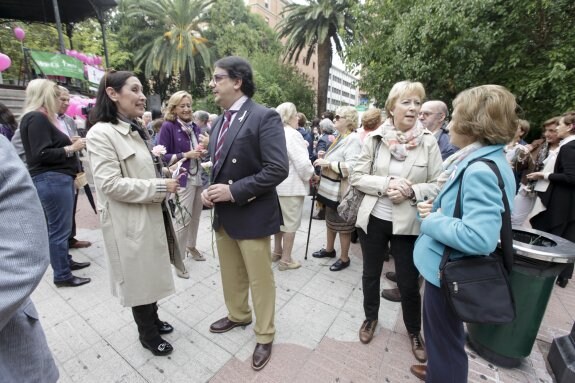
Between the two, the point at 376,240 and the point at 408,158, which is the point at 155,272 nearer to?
the point at 376,240

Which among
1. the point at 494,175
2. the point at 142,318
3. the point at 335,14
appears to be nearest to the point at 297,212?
the point at 142,318

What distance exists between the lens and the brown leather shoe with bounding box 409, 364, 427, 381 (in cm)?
215

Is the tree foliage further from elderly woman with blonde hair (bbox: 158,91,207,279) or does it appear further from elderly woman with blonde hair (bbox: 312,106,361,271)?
elderly woman with blonde hair (bbox: 158,91,207,279)

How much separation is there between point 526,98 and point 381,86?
3755mm

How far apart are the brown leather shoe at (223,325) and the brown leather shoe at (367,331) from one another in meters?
1.07

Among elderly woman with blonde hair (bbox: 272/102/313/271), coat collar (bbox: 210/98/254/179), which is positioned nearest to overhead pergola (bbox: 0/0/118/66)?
elderly woman with blonde hair (bbox: 272/102/313/271)

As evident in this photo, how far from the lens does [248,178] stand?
6.53ft

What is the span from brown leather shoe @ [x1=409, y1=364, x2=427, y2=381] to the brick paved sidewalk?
4cm

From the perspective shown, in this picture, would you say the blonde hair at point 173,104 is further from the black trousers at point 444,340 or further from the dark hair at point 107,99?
the black trousers at point 444,340

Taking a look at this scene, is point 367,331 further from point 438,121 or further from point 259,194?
point 438,121

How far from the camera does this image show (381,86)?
9.12 m

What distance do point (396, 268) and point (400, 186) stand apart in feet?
2.19

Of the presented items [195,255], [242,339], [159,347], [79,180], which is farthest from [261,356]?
[79,180]

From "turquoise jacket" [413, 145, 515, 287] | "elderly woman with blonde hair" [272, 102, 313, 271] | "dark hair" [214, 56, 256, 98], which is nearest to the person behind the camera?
"turquoise jacket" [413, 145, 515, 287]
